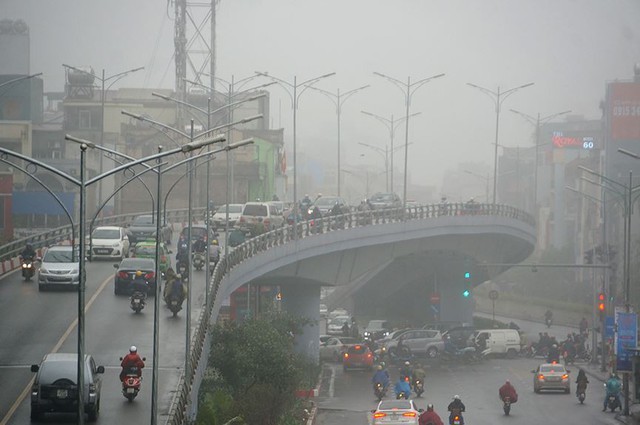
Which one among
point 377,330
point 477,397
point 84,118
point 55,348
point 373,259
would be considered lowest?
point 377,330

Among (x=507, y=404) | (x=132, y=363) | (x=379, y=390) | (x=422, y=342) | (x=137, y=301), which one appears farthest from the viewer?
(x=422, y=342)

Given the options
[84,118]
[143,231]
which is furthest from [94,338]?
[84,118]

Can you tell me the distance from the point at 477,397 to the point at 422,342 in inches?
735

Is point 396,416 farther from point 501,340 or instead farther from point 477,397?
point 501,340

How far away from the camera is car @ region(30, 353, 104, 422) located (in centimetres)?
2745

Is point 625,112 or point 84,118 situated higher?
point 625,112

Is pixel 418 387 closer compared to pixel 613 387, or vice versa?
pixel 613 387

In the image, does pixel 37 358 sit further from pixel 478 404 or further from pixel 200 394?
pixel 478 404

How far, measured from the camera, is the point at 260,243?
187 feet

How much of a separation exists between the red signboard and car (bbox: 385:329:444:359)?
161ft

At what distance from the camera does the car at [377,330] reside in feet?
247

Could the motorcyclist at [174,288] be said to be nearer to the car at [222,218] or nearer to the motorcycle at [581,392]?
the motorcycle at [581,392]

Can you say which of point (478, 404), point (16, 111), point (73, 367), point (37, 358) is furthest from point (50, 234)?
point (16, 111)

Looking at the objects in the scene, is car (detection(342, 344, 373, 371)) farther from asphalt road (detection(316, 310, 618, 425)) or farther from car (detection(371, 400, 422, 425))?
car (detection(371, 400, 422, 425))
